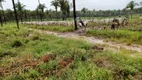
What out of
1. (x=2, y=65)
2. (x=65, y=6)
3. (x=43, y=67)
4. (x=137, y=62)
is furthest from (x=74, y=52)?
(x=65, y=6)

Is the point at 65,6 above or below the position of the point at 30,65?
above

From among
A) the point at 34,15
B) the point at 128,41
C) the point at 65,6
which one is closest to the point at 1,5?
the point at 65,6

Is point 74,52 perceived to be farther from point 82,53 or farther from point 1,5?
point 1,5

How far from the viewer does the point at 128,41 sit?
11727 millimetres

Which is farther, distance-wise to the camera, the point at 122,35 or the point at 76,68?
the point at 122,35

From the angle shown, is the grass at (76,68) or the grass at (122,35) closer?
the grass at (76,68)

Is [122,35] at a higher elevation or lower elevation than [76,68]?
higher

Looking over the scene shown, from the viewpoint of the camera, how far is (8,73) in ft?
22.5

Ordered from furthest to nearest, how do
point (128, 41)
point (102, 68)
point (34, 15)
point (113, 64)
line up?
point (34, 15) → point (128, 41) → point (113, 64) → point (102, 68)

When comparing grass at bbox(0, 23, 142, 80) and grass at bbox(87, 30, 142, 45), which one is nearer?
grass at bbox(0, 23, 142, 80)

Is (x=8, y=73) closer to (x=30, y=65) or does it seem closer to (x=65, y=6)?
(x=30, y=65)

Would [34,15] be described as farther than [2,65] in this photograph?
Yes

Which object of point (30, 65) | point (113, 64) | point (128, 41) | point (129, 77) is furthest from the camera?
point (128, 41)

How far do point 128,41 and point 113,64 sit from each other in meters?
5.43
